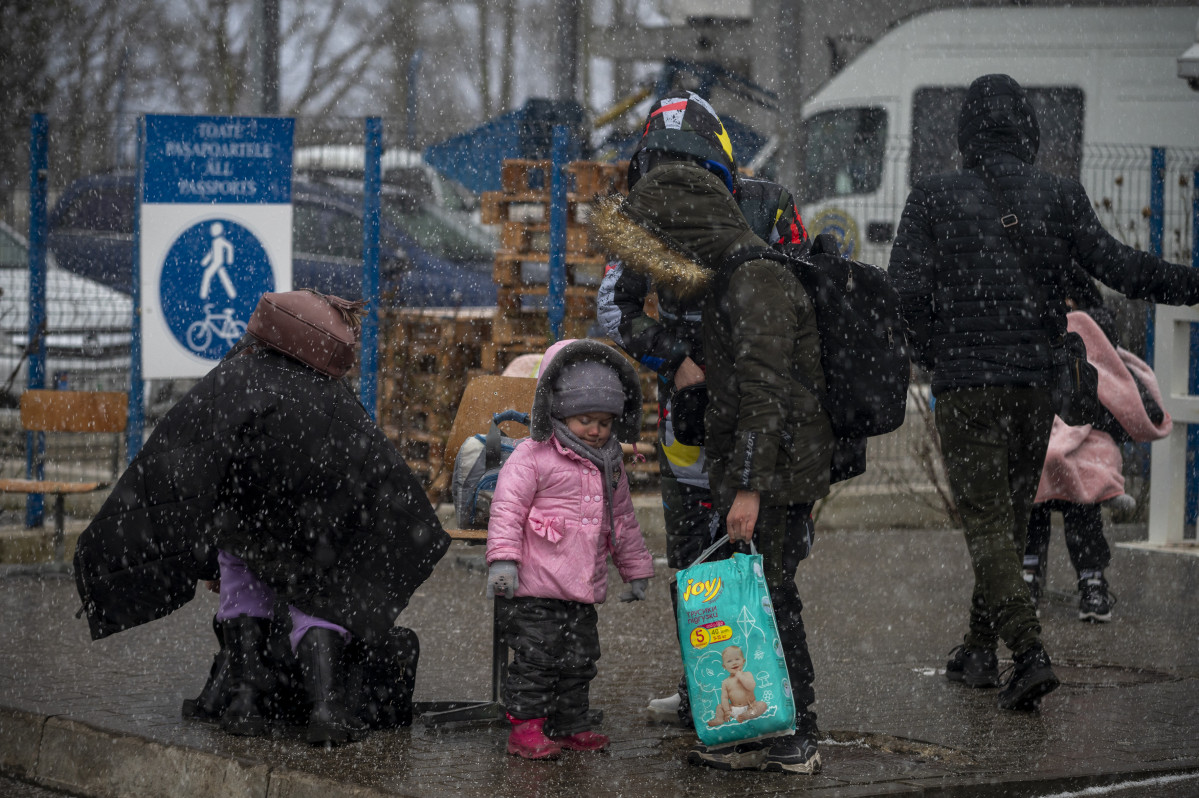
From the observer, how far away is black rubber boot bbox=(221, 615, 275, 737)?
486 cm

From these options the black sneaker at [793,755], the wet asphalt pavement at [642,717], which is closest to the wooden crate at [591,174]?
the wet asphalt pavement at [642,717]

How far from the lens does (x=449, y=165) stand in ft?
45.1

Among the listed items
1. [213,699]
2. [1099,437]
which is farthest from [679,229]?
[1099,437]

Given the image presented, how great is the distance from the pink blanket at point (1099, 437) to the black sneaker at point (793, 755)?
3226 millimetres

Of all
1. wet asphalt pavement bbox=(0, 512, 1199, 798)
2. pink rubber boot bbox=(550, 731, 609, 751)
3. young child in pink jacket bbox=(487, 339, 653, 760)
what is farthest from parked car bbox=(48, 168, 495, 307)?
pink rubber boot bbox=(550, 731, 609, 751)

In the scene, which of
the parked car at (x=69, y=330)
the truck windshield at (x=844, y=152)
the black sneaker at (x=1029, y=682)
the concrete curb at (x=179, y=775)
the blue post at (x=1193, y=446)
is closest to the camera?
the concrete curb at (x=179, y=775)

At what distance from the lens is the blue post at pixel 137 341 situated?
8664mm

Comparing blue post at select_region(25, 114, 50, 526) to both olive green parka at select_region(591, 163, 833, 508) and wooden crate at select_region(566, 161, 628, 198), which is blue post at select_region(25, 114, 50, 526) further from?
olive green parka at select_region(591, 163, 833, 508)

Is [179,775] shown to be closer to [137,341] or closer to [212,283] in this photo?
[212,283]

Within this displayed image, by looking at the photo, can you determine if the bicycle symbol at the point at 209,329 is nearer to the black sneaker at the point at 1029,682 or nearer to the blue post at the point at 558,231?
the blue post at the point at 558,231

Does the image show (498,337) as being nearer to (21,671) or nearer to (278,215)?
(278,215)

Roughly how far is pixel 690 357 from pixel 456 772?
58.5 inches

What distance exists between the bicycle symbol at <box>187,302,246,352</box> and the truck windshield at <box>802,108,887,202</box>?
8.48 m

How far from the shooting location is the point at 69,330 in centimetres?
1040
